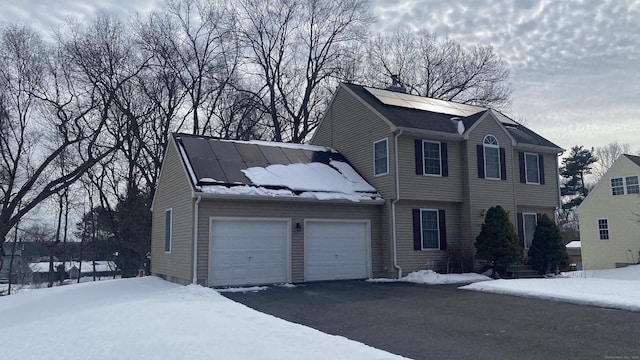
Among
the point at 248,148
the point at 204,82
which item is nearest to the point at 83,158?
the point at 204,82

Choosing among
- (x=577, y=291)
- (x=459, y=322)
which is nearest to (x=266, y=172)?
(x=459, y=322)

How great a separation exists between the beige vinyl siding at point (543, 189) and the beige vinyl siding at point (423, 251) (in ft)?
10.0

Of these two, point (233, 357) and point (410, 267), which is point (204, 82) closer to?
point (410, 267)

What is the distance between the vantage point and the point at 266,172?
599 inches

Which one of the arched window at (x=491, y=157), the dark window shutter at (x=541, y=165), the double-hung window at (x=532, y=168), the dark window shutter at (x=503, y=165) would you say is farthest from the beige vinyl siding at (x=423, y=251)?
the dark window shutter at (x=541, y=165)

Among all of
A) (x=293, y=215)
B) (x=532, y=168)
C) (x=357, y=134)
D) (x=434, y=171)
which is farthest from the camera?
(x=532, y=168)

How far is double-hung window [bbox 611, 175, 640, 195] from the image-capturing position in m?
26.0

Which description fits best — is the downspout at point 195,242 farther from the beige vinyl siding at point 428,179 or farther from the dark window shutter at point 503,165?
the dark window shutter at point 503,165

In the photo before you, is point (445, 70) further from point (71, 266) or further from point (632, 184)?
point (71, 266)

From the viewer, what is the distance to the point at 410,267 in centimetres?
1588

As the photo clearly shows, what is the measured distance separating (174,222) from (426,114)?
9.61 meters

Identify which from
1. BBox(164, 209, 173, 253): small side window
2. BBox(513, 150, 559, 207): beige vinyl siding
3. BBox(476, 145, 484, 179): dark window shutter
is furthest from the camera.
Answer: BBox(513, 150, 559, 207): beige vinyl siding

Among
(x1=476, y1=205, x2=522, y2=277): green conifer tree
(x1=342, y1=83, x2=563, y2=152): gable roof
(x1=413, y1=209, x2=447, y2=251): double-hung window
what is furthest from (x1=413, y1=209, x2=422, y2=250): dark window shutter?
(x1=342, y1=83, x2=563, y2=152): gable roof

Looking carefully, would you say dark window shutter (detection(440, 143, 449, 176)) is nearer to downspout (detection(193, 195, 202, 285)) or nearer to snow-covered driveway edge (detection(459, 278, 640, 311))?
snow-covered driveway edge (detection(459, 278, 640, 311))
